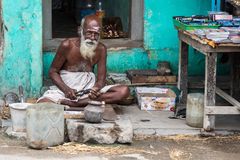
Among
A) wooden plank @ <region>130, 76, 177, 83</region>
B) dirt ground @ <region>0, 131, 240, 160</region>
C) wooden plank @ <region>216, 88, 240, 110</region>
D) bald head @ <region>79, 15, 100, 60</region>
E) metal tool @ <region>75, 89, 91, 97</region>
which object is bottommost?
dirt ground @ <region>0, 131, 240, 160</region>

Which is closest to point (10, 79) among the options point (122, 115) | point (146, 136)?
point (122, 115)

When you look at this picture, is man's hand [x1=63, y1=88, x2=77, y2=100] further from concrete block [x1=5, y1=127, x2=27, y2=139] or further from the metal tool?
concrete block [x1=5, y1=127, x2=27, y2=139]

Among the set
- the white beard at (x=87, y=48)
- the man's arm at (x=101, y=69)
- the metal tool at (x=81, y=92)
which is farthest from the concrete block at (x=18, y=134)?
the white beard at (x=87, y=48)

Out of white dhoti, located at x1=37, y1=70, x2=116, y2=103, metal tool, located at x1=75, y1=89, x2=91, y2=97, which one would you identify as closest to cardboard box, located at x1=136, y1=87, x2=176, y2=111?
white dhoti, located at x1=37, y1=70, x2=116, y2=103

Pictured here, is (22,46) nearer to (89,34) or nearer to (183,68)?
(89,34)

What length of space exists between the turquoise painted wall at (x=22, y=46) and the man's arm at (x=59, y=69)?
51cm

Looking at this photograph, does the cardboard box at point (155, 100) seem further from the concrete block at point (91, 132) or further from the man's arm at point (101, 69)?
the concrete block at point (91, 132)

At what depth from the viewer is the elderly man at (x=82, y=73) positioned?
7492mm

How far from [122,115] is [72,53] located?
39.9 inches

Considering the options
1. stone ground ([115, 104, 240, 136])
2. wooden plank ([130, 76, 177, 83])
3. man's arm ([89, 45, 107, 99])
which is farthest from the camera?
wooden plank ([130, 76, 177, 83])

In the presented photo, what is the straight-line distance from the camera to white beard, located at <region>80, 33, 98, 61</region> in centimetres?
746

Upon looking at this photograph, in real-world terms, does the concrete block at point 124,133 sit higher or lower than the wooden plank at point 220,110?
lower

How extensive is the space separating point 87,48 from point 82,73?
39 centimetres

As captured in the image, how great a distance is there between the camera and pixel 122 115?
7.73 metres
